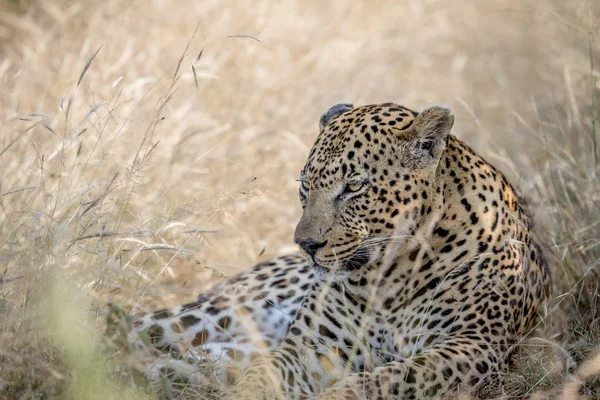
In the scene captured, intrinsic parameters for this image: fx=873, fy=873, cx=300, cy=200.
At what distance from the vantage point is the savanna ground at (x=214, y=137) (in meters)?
4.30

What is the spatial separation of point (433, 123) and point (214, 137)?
12.3 feet

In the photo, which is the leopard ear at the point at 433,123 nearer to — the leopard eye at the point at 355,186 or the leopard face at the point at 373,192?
the leopard face at the point at 373,192

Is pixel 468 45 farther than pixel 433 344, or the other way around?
pixel 468 45

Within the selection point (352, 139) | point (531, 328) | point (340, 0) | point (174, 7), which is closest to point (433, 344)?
point (531, 328)

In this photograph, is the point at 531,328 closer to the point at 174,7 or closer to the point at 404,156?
the point at 404,156

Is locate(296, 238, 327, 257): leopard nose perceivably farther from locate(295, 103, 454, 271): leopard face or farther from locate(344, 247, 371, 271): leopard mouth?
locate(344, 247, 371, 271): leopard mouth

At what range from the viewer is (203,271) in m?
6.77

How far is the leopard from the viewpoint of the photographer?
461 centimetres

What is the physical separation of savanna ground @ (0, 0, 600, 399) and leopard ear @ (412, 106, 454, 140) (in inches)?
39.4

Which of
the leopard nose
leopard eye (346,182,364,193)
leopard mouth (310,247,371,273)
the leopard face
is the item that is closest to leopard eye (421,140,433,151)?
the leopard face

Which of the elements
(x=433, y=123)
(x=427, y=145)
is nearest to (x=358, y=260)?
(x=427, y=145)

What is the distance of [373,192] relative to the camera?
4.74 metres

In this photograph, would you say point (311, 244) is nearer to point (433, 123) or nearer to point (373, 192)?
point (373, 192)

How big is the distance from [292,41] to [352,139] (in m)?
5.93
